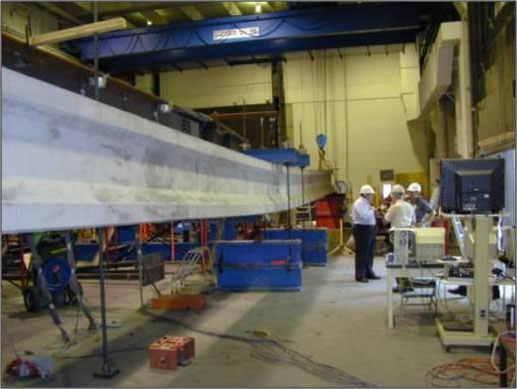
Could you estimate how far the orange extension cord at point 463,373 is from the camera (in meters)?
3.91

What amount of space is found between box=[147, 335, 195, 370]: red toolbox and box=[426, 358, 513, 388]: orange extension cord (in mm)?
2048

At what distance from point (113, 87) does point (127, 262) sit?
391 cm

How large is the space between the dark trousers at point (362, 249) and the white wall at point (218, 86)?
27.4 ft

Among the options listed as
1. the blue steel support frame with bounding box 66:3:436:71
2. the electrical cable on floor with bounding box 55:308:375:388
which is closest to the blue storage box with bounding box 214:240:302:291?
the electrical cable on floor with bounding box 55:308:375:388

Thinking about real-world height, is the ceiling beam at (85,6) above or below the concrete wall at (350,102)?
above

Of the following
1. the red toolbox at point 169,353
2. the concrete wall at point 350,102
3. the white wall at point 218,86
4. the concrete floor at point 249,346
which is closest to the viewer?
the concrete floor at point 249,346

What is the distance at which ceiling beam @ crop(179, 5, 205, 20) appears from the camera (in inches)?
458

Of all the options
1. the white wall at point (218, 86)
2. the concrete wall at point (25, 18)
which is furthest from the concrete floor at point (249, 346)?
the white wall at point (218, 86)

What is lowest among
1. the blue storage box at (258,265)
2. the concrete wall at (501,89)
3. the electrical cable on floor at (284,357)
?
the electrical cable on floor at (284,357)

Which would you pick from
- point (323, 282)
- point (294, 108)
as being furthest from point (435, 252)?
point (294, 108)

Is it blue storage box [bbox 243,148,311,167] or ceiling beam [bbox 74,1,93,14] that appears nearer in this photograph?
blue storage box [bbox 243,148,311,167]

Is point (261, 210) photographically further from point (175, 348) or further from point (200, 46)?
point (200, 46)

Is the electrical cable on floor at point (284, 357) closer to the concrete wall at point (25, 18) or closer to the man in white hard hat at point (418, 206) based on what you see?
the man in white hard hat at point (418, 206)

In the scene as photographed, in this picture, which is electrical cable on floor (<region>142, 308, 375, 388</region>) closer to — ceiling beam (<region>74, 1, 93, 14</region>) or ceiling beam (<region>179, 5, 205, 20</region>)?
ceiling beam (<region>74, 1, 93, 14</region>)
